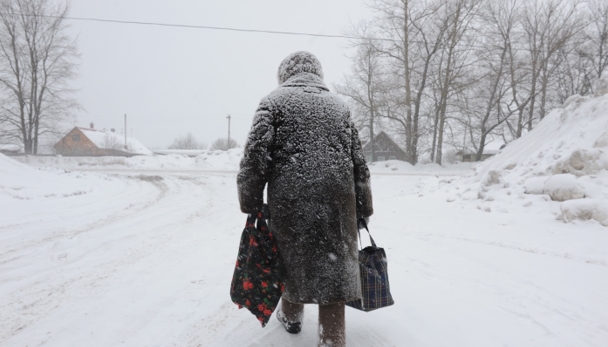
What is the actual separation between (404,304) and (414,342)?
571 millimetres

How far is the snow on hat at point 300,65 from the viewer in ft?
7.61

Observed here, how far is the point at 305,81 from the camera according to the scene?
86.2 inches

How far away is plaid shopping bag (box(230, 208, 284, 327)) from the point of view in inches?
79.8

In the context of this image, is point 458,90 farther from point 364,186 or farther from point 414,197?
point 364,186

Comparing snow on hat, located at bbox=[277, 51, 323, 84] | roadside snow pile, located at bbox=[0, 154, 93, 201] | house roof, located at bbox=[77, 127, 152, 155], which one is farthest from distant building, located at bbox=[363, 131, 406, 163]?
house roof, located at bbox=[77, 127, 152, 155]

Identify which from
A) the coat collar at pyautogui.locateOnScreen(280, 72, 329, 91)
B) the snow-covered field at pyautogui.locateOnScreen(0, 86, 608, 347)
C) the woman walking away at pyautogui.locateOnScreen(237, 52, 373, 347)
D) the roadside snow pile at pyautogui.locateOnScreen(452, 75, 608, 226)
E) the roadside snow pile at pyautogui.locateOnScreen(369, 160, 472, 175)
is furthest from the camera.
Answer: the roadside snow pile at pyautogui.locateOnScreen(369, 160, 472, 175)

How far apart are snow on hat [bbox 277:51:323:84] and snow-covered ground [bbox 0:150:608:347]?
1.86 m

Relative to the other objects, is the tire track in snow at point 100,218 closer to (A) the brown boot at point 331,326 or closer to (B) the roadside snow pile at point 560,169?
(A) the brown boot at point 331,326

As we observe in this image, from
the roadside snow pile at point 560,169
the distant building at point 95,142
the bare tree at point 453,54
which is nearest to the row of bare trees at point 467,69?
the bare tree at point 453,54

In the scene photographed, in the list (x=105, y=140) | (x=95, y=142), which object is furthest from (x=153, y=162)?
(x=105, y=140)

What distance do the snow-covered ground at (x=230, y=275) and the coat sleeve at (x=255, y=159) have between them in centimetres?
109

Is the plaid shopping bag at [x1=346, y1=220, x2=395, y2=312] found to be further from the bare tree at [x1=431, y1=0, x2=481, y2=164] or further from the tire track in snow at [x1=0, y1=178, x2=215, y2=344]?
the bare tree at [x1=431, y1=0, x2=481, y2=164]

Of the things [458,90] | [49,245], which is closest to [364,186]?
[49,245]

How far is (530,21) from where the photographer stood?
25062 mm
